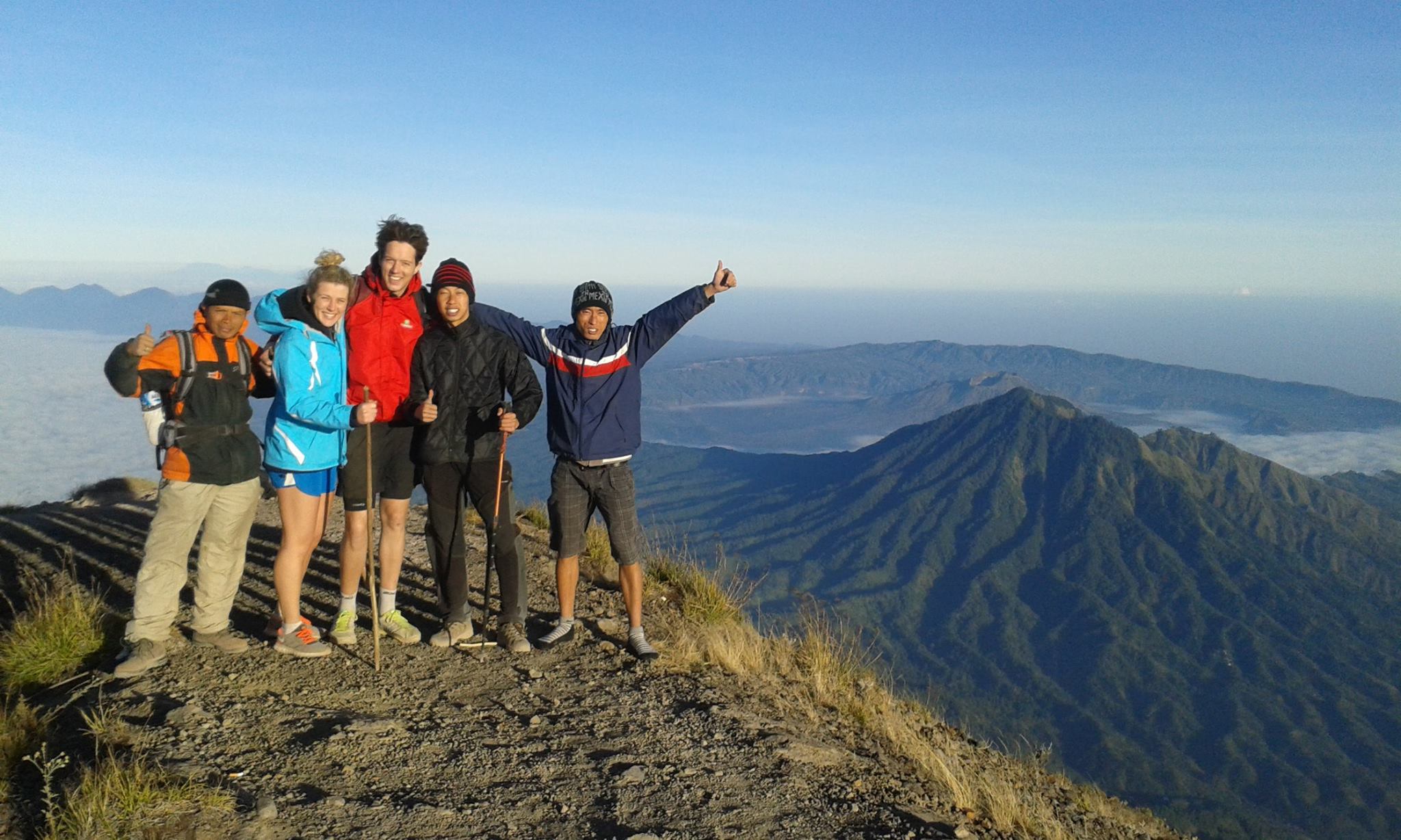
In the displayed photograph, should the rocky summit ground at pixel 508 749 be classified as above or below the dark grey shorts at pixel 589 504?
below

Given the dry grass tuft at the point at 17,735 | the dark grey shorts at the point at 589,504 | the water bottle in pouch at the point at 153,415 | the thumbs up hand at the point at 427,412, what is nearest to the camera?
the dry grass tuft at the point at 17,735

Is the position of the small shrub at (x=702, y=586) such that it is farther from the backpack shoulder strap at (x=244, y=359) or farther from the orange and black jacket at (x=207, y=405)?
the backpack shoulder strap at (x=244, y=359)

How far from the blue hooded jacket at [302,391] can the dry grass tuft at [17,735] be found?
1.51 meters

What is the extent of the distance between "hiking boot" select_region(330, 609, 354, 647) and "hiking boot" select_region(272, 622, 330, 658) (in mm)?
156

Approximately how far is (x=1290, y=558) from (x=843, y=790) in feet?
527

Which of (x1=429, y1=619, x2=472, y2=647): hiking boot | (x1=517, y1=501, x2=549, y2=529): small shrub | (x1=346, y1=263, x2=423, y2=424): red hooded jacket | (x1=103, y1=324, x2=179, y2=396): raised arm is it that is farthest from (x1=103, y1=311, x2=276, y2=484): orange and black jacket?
(x1=517, y1=501, x2=549, y2=529): small shrub

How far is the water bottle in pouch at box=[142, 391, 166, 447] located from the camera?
418 cm

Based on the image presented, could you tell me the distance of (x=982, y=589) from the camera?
404 ft

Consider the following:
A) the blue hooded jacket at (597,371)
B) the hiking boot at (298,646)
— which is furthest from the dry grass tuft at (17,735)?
the blue hooded jacket at (597,371)

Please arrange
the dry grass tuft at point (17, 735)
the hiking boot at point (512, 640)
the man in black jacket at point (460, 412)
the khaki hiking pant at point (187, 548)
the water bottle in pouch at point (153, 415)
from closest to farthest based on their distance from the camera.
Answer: the dry grass tuft at point (17, 735), the water bottle in pouch at point (153, 415), the khaki hiking pant at point (187, 548), the man in black jacket at point (460, 412), the hiking boot at point (512, 640)

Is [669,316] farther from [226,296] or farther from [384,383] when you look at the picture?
[226,296]

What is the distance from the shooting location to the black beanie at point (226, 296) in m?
4.22

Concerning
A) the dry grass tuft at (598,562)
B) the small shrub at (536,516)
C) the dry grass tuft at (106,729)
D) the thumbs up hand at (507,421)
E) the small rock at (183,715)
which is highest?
the thumbs up hand at (507,421)

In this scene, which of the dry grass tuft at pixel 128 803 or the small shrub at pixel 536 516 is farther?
the small shrub at pixel 536 516
